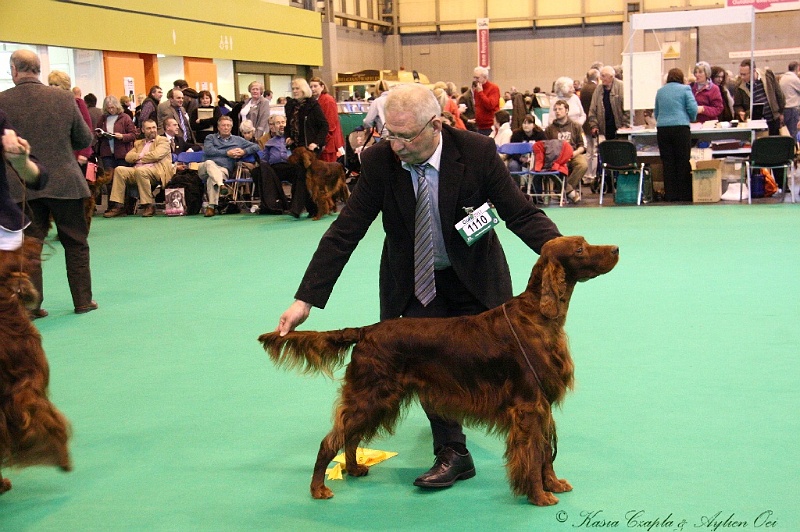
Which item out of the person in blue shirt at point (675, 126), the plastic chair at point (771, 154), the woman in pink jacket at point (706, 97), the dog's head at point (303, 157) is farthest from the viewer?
the woman in pink jacket at point (706, 97)

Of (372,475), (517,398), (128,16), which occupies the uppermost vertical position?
(128,16)

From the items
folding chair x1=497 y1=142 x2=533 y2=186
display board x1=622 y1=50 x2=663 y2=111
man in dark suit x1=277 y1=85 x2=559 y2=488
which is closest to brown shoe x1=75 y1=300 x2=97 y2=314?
man in dark suit x1=277 y1=85 x2=559 y2=488

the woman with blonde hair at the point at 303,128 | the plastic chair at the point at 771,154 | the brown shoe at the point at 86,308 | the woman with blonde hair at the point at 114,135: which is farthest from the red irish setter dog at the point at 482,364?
the woman with blonde hair at the point at 114,135

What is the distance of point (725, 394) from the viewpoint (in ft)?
11.9

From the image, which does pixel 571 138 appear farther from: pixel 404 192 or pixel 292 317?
pixel 292 317

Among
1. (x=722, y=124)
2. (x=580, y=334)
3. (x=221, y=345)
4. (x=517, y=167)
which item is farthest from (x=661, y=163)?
(x=221, y=345)

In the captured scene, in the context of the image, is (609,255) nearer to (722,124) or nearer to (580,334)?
(580,334)

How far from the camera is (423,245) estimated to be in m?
2.99

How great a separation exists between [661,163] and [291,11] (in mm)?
13070

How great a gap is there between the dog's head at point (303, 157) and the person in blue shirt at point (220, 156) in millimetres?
931

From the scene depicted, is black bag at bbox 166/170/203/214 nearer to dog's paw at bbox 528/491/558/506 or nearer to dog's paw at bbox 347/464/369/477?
dog's paw at bbox 347/464/369/477

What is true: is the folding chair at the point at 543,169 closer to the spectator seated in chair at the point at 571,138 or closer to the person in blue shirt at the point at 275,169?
the spectator seated in chair at the point at 571,138

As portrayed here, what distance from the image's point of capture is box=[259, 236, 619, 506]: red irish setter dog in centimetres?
261

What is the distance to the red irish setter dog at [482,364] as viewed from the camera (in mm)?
2613
